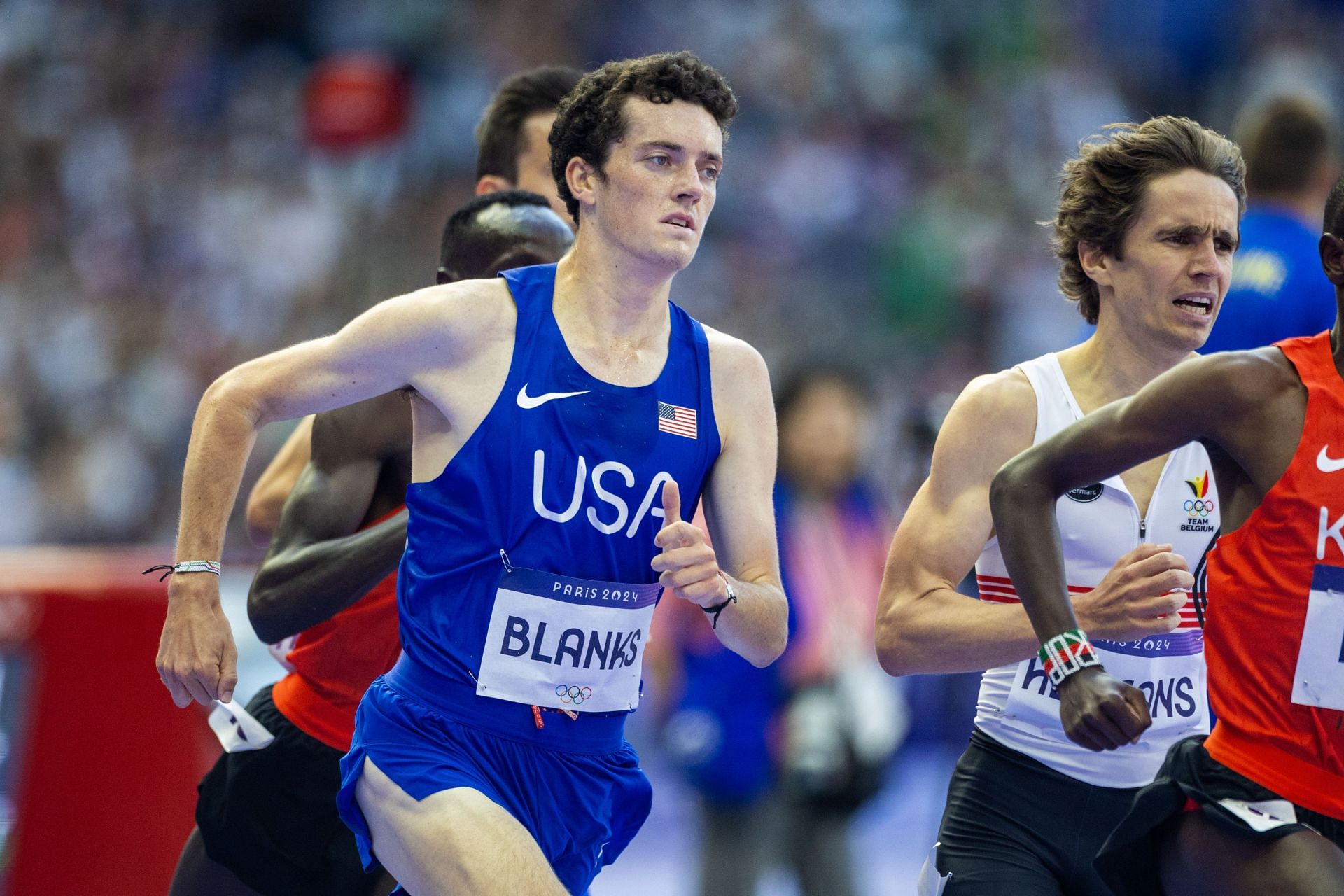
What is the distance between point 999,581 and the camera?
12.5ft

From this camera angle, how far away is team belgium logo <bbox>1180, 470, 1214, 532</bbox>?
145 inches

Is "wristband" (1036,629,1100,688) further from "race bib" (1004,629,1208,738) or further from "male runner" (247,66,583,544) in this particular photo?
"male runner" (247,66,583,544)

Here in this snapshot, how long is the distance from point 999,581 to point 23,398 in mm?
10415

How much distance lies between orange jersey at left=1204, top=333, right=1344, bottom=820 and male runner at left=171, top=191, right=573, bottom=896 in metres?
1.94

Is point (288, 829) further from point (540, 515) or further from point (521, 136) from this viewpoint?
point (521, 136)

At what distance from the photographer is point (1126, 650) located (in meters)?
3.63

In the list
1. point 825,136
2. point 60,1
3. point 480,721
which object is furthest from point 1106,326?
point 60,1

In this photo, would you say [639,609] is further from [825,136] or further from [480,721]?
[825,136]

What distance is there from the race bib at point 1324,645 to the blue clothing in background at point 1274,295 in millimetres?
2344

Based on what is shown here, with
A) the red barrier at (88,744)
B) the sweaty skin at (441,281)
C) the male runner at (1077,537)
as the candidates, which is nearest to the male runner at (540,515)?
the male runner at (1077,537)

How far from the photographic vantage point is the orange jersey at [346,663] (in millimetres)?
4180

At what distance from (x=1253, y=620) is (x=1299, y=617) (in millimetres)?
88

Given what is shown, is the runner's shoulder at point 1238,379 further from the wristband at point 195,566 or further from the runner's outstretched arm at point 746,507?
the wristband at point 195,566

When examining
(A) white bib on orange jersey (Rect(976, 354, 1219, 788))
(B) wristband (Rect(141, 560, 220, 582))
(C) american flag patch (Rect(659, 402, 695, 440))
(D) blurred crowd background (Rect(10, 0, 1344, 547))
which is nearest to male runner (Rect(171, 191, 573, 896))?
(B) wristband (Rect(141, 560, 220, 582))
